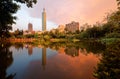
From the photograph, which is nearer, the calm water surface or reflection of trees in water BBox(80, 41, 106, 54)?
the calm water surface

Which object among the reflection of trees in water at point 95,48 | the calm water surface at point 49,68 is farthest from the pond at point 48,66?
the reflection of trees in water at point 95,48

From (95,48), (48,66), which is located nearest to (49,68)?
(48,66)

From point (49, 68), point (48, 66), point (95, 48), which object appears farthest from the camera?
point (95, 48)

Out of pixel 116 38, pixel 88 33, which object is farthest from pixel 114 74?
pixel 88 33

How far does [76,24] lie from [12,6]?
5475 inches

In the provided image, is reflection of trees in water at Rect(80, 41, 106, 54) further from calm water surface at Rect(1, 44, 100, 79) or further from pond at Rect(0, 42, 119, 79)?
calm water surface at Rect(1, 44, 100, 79)

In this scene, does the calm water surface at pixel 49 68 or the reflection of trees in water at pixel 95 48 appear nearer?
the calm water surface at pixel 49 68

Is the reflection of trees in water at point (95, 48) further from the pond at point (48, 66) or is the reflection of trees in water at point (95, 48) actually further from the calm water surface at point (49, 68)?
the calm water surface at point (49, 68)

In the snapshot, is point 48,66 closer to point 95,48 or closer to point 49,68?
point 49,68

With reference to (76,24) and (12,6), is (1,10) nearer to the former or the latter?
(12,6)

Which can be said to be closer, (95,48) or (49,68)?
(49,68)

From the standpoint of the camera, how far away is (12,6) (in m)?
11.2

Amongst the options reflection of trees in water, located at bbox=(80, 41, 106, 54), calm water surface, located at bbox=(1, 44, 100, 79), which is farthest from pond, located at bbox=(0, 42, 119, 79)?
reflection of trees in water, located at bbox=(80, 41, 106, 54)

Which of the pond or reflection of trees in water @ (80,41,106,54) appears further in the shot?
reflection of trees in water @ (80,41,106,54)
